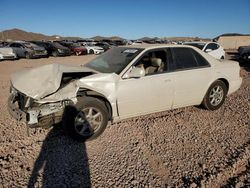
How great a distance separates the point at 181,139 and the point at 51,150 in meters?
2.21

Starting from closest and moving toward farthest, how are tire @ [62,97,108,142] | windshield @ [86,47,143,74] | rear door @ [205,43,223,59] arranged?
tire @ [62,97,108,142]
windshield @ [86,47,143,74]
rear door @ [205,43,223,59]

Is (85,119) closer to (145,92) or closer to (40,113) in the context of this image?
(40,113)

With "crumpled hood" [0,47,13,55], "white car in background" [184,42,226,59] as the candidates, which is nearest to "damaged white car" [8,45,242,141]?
"white car in background" [184,42,226,59]

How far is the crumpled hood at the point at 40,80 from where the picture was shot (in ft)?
12.7

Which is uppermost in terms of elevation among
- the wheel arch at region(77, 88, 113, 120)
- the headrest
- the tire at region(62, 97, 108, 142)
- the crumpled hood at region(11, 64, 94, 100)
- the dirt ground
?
the headrest

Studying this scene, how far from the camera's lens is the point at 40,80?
418cm

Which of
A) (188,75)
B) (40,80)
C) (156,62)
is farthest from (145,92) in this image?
(40,80)

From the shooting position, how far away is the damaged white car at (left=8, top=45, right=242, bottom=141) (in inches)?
155

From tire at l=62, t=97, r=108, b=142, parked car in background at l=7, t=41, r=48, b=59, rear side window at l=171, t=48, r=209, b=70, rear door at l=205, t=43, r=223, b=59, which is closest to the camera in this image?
tire at l=62, t=97, r=108, b=142

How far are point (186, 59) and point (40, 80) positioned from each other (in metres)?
2.95

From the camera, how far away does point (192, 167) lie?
353 centimetres

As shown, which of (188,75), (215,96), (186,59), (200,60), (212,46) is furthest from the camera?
(212,46)

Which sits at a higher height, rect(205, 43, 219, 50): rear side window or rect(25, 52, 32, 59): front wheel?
rect(205, 43, 219, 50): rear side window

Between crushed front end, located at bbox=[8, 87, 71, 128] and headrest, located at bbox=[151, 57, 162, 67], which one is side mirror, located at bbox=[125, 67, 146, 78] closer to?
headrest, located at bbox=[151, 57, 162, 67]
